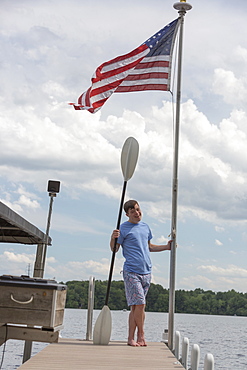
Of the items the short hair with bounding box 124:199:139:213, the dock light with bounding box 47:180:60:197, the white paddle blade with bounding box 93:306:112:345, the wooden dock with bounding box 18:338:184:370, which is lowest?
the wooden dock with bounding box 18:338:184:370

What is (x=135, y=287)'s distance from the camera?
7281 mm

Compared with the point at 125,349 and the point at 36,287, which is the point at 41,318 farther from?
the point at 125,349

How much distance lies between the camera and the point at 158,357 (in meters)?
6.45

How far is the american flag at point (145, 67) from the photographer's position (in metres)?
8.67

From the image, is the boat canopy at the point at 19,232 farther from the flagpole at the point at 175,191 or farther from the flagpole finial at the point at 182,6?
the flagpole finial at the point at 182,6

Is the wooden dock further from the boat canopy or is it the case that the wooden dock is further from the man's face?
the boat canopy

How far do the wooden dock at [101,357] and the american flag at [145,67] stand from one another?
370 cm

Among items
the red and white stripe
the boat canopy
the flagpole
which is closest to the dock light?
the boat canopy

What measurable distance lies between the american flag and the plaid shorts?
287cm

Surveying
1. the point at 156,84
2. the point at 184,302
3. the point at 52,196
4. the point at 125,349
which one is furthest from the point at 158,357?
the point at 184,302

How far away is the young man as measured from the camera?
7.28m

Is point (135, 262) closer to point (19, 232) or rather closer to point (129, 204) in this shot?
point (129, 204)

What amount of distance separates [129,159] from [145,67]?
5.17 ft

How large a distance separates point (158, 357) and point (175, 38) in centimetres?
466
